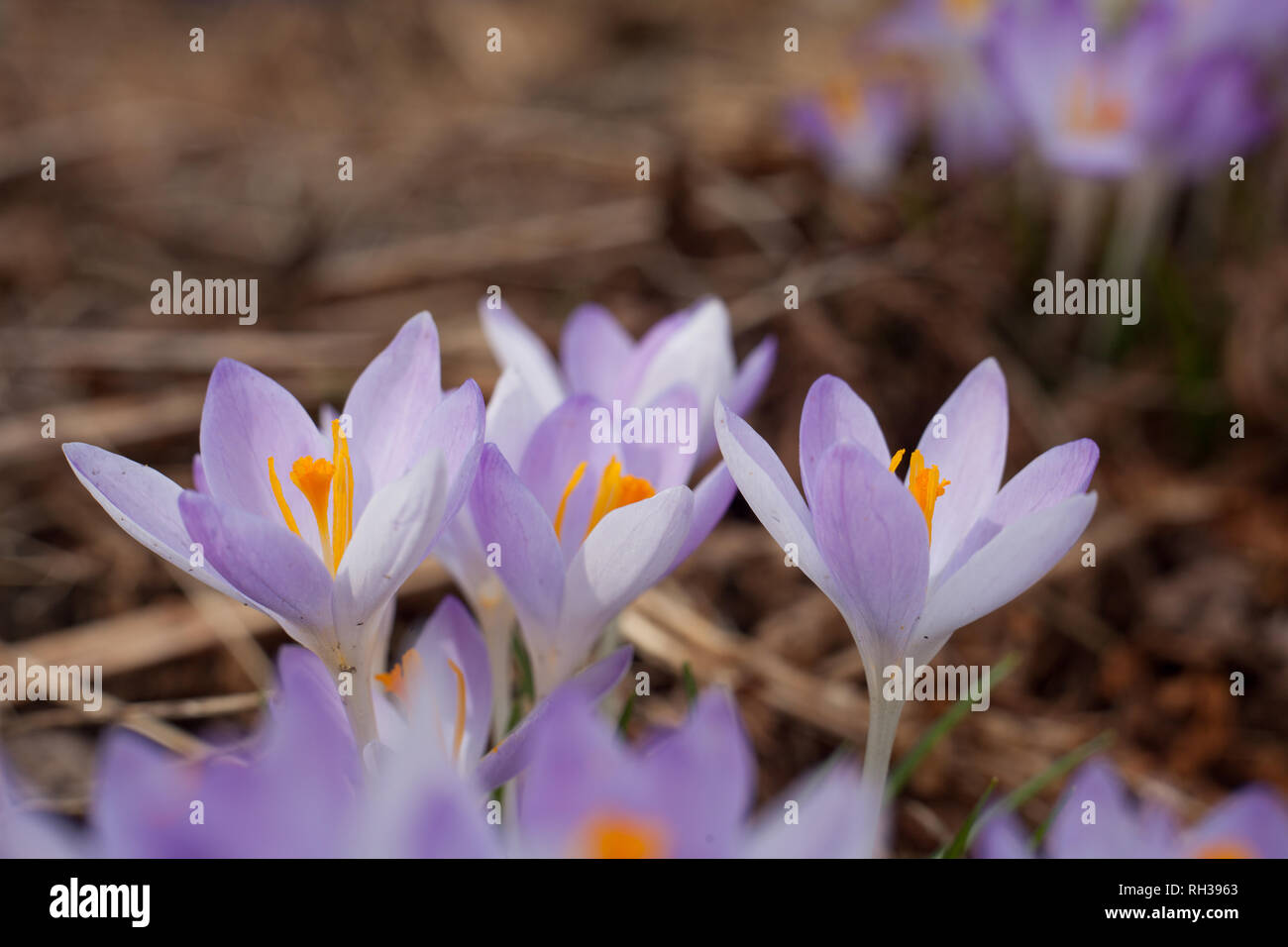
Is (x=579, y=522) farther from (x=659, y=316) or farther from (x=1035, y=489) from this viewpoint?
(x=659, y=316)

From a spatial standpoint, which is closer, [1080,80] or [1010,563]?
[1010,563]

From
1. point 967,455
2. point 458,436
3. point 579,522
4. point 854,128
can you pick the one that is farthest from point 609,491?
point 854,128

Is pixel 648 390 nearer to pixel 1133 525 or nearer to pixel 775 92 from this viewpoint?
pixel 1133 525

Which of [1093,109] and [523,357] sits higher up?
[1093,109]

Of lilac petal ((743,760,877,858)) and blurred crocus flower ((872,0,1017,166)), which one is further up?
blurred crocus flower ((872,0,1017,166))

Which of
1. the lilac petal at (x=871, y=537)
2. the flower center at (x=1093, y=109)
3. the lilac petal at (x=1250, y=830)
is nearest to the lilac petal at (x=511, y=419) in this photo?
the lilac petal at (x=871, y=537)

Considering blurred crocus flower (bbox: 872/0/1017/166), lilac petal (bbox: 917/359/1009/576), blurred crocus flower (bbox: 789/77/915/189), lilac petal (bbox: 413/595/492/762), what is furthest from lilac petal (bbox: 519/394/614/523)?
blurred crocus flower (bbox: 872/0/1017/166)

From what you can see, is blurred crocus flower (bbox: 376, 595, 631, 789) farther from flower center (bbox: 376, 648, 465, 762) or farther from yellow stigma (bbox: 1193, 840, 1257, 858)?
yellow stigma (bbox: 1193, 840, 1257, 858)

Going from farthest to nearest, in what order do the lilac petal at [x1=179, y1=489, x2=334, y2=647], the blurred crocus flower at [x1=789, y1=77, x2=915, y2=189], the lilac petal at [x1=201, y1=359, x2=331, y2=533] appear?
the blurred crocus flower at [x1=789, y1=77, x2=915, y2=189]
the lilac petal at [x1=201, y1=359, x2=331, y2=533]
the lilac petal at [x1=179, y1=489, x2=334, y2=647]
